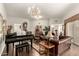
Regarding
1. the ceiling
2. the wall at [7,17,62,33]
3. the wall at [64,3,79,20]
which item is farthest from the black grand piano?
the wall at [64,3,79,20]

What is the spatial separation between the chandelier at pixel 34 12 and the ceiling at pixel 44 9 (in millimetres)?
60

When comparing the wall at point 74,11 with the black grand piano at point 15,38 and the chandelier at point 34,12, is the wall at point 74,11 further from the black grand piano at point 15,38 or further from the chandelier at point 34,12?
the black grand piano at point 15,38

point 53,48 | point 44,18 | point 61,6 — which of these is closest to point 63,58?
point 53,48

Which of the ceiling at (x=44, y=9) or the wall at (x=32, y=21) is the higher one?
the ceiling at (x=44, y=9)

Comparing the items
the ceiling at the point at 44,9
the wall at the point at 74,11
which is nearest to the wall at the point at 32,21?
the ceiling at the point at 44,9

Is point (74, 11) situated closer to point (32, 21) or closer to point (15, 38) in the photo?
point (32, 21)

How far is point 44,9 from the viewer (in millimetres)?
2391

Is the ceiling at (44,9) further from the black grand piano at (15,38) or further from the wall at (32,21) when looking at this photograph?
the black grand piano at (15,38)

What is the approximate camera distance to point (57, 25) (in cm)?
242

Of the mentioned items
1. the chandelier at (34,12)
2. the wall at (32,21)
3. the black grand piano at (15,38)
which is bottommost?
the black grand piano at (15,38)

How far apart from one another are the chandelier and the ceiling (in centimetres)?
6

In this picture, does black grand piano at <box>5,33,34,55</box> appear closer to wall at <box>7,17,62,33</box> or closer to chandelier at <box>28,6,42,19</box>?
wall at <box>7,17,62,33</box>

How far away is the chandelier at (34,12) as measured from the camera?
2373mm

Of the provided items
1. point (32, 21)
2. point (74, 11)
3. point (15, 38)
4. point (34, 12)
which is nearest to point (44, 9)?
point (34, 12)
